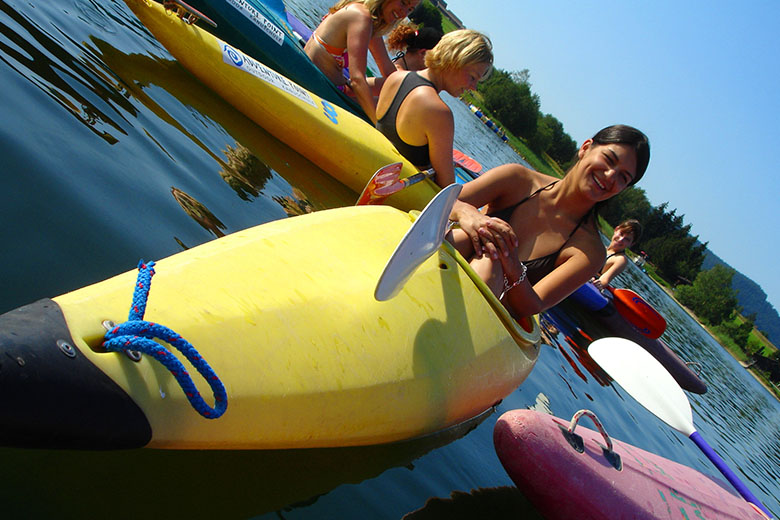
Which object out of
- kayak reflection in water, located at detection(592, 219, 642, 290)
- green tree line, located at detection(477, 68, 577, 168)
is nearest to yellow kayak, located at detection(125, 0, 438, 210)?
kayak reflection in water, located at detection(592, 219, 642, 290)

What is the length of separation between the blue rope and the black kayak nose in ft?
0.27

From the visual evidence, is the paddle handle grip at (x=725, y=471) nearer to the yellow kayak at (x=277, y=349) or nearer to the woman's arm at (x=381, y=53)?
the yellow kayak at (x=277, y=349)

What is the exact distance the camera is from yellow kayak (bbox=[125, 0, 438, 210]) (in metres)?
4.27

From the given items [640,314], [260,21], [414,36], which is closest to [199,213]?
[260,21]

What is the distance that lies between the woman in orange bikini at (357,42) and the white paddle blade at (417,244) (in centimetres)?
357

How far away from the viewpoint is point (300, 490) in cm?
164

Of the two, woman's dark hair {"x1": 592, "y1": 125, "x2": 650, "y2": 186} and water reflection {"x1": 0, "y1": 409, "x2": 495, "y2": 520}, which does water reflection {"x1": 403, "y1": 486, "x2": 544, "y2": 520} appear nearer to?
water reflection {"x1": 0, "y1": 409, "x2": 495, "y2": 520}

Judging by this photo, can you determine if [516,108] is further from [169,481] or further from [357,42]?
[169,481]

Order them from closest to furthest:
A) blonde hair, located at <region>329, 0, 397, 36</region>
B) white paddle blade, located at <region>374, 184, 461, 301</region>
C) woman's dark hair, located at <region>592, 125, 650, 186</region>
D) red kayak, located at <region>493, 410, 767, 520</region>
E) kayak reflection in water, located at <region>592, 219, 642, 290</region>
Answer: white paddle blade, located at <region>374, 184, 461, 301</region> < red kayak, located at <region>493, 410, 767, 520</region> < woman's dark hair, located at <region>592, 125, 650, 186</region> < blonde hair, located at <region>329, 0, 397, 36</region> < kayak reflection in water, located at <region>592, 219, 642, 290</region>

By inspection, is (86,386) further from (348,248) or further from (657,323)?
(657,323)

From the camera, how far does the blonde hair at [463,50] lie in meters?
3.78

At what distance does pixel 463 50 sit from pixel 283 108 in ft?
4.78

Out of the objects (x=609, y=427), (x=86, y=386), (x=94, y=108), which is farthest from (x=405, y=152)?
(x=86, y=386)

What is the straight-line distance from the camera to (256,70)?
432 centimetres
